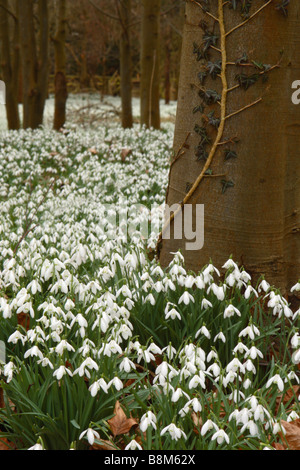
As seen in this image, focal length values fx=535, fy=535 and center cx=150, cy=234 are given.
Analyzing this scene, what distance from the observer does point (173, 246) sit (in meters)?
3.56

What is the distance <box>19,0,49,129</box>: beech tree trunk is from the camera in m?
11.4

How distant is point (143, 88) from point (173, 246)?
867cm

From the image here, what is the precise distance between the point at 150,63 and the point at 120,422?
1010 cm

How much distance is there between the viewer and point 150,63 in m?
11.3

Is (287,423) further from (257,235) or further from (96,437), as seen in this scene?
(257,235)

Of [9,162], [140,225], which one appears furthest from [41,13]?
[140,225]

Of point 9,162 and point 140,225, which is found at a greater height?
point 9,162

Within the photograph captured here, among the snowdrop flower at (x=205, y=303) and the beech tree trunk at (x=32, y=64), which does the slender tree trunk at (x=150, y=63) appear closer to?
the beech tree trunk at (x=32, y=64)

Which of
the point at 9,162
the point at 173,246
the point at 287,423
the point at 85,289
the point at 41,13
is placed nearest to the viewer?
the point at 287,423

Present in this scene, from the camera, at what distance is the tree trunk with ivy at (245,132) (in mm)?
3088

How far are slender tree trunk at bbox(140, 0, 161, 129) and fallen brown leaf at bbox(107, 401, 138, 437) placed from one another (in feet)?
31.8

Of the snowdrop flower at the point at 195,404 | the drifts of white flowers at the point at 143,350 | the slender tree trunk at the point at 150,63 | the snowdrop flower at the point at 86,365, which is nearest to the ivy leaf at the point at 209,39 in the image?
the drifts of white flowers at the point at 143,350

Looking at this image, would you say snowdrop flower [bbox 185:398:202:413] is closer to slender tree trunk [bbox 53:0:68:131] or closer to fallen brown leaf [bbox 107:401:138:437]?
fallen brown leaf [bbox 107:401:138:437]
